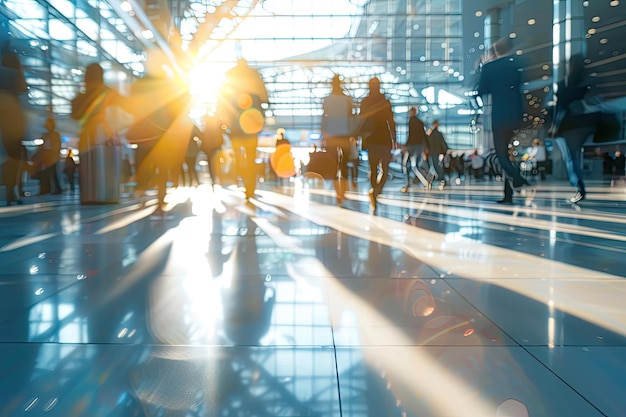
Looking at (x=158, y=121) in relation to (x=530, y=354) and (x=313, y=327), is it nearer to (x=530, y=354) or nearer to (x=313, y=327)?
(x=313, y=327)

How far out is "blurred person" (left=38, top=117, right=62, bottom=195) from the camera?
14.5 metres

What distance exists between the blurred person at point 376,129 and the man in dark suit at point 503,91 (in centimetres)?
167

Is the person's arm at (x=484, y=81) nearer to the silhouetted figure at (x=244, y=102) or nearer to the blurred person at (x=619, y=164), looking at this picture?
the silhouetted figure at (x=244, y=102)

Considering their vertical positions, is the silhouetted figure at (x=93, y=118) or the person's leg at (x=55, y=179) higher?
the silhouetted figure at (x=93, y=118)

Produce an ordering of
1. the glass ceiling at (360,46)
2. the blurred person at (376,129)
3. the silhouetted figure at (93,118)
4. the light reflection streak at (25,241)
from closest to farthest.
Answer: the light reflection streak at (25,241)
the blurred person at (376,129)
the silhouetted figure at (93,118)
the glass ceiling at (360,46)

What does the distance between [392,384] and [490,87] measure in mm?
8834

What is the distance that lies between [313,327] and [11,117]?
9.84 m

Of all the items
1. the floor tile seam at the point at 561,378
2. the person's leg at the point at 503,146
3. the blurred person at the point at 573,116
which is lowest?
the floor tile seam at the point at 561,378

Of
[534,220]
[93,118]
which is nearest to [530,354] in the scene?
[534,220]

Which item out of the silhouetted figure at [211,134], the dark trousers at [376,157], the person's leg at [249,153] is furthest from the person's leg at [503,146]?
the silhouetted figure at [211,134]

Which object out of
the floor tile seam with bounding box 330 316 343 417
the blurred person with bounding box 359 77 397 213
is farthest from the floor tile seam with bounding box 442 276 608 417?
the blurred person with bounding box 359 77 397 213

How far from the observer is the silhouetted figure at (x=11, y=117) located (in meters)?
10.4

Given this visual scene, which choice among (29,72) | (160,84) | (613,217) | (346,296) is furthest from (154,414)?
(29,72)

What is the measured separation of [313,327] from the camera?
3.09 meters
